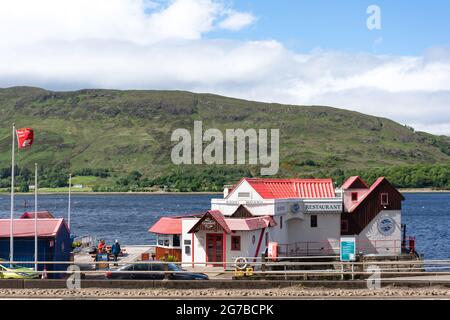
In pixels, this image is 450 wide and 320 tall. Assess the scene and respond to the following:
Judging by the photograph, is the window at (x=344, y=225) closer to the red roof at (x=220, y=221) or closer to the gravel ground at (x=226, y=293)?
the red roof at (x=220, y=221)

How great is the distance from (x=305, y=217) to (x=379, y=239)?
6.52 metres

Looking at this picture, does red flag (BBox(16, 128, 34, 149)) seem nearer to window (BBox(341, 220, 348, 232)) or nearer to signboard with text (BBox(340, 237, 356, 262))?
signboard with text (BBox(340, 237, 356, 262))

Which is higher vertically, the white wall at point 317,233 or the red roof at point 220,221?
the red roof at point 220,221

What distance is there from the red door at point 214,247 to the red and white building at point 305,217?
2.14 m

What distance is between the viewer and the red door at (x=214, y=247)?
168 feet

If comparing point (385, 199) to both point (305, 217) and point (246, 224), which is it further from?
point (246, 224)

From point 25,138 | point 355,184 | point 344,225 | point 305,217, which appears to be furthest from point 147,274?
point 355,184

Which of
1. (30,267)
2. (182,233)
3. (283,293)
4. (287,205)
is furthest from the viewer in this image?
(287,205)

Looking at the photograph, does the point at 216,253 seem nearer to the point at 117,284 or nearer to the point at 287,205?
the point at 287,205

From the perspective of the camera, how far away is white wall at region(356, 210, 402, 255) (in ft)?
202

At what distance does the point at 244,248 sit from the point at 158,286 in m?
16.5

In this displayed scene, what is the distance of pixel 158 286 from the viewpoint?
116 feet

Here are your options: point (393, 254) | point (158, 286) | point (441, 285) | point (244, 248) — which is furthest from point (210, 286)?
point (393, 254)

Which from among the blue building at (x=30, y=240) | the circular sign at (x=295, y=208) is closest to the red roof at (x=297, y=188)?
the circular sign at (x=295, y=208)
